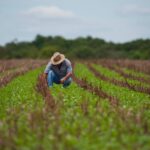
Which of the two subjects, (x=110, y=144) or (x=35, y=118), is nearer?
(x=110, y=144)

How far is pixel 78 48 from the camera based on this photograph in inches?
3383

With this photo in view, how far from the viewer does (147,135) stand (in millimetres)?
7176

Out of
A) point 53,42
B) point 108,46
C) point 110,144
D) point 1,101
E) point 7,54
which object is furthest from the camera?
point 53,42

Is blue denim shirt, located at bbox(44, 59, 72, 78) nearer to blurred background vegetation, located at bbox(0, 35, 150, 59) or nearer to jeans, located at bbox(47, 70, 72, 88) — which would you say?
jeans, located at bbox(47, 70, 72, 88)

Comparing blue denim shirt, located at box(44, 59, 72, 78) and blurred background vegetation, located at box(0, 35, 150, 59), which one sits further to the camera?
blurred background vegetation, located at box(0, 35, 150, 59)

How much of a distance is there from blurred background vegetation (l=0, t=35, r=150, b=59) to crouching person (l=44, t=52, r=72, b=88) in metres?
55.1

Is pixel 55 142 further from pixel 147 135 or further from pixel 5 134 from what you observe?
pixel 147 135

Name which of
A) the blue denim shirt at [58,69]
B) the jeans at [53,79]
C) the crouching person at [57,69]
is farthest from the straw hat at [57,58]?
the jeans at [53,79]

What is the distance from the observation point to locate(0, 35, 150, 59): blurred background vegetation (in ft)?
256

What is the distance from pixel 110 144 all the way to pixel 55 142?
0.68 metres

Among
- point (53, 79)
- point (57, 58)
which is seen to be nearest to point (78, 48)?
point (53, 79)

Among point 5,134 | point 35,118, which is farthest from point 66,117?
point 5,134

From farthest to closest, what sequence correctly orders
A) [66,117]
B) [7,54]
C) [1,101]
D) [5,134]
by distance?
[7,54]
[1,101]
[66,117]
[5,134]

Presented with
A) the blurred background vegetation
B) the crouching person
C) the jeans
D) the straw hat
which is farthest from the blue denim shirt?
the blurred background vegetation
